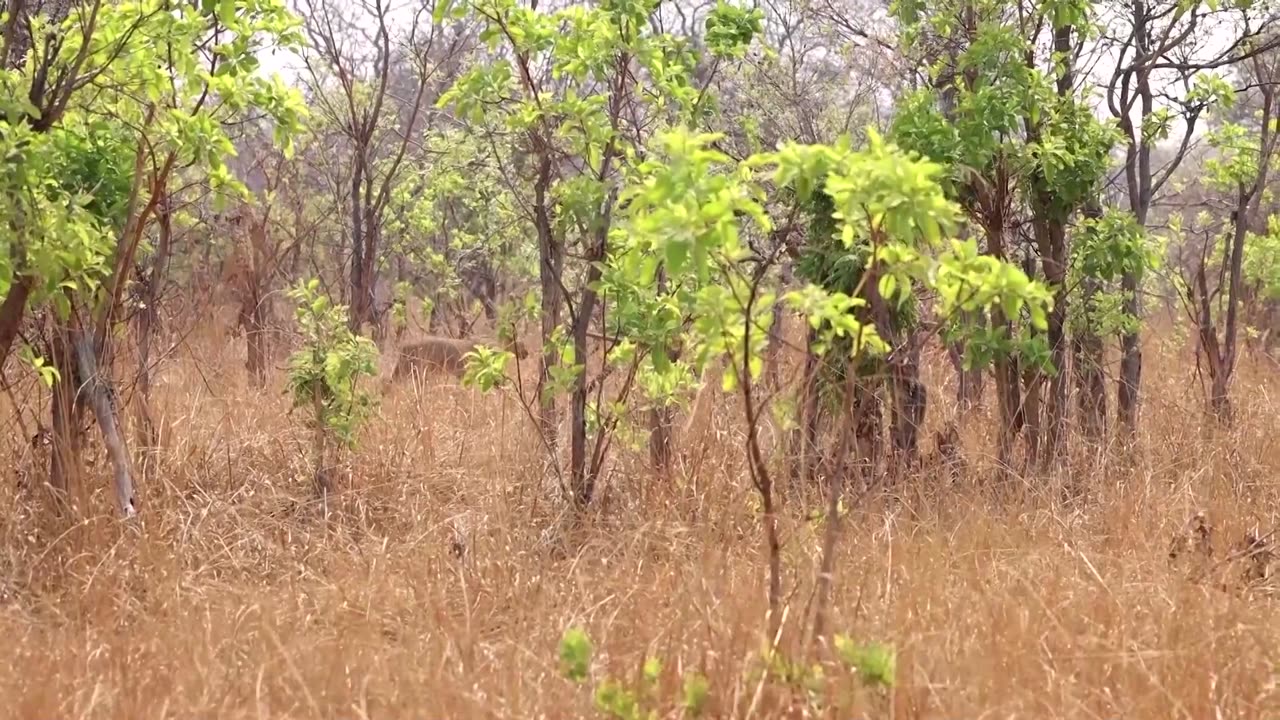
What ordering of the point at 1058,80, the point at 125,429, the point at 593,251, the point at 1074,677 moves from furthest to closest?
1. the point at 1058,80
2. the point at 125,429
3. the point at 593,251
4. the point at 1074,677

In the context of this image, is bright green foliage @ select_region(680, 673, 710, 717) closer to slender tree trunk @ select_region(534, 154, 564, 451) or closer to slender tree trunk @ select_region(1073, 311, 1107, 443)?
slender tree trunk @ select_region(534, 154, 564, 451)

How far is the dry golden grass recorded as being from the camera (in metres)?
2.91

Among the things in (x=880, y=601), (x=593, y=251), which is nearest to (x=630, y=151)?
(x=593, y=251)

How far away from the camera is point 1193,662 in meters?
3.02

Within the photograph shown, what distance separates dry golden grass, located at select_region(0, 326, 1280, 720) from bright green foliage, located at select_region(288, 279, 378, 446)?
0.86ft

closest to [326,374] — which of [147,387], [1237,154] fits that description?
[147,387]

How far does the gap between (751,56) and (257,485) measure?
384cm

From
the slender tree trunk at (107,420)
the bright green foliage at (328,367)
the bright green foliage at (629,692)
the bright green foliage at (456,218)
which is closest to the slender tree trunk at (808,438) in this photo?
the bright green foliage at (328,367)

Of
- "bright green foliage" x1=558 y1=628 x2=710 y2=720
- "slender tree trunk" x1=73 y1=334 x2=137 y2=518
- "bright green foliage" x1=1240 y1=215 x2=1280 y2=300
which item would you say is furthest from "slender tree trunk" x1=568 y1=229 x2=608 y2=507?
"bright green foliage" x1=1240 y1=215 x2=1280 y2=300

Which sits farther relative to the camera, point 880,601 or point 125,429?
point 125,429

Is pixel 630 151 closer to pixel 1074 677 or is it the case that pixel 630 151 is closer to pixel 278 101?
pixel 278 101

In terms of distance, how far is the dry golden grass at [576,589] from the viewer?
2.91 metres

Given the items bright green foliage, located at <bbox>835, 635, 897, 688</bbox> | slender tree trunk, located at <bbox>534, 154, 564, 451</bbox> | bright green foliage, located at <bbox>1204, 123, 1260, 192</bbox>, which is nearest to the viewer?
bright green foliage, located at <bbox>835, 635, 897, 688</bbox>

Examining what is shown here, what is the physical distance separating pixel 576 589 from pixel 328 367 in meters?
1.73
